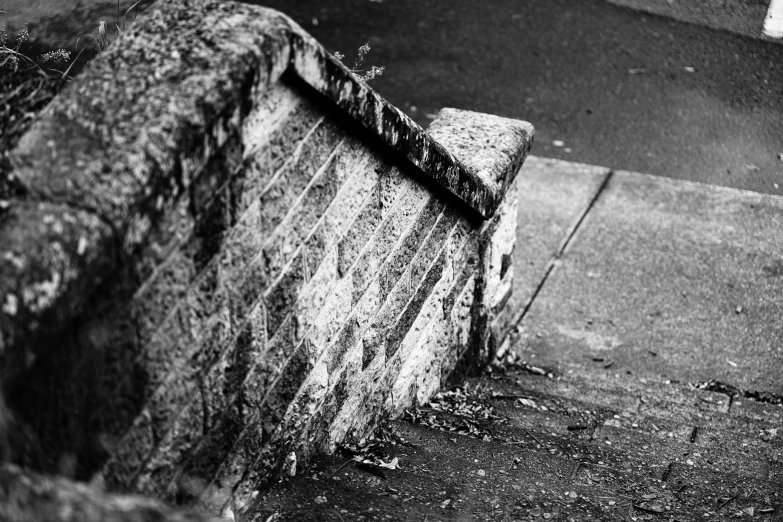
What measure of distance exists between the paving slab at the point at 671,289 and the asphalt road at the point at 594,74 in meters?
0.53

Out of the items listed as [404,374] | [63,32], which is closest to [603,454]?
[404,374]

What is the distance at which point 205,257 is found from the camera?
1.89 meters

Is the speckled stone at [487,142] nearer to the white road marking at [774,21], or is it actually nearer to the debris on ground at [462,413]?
the debris on ground at [462,413]

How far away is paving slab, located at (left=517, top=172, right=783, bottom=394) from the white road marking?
272 centimetres

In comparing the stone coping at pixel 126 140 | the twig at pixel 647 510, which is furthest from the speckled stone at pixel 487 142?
the twig at pixel 647 510

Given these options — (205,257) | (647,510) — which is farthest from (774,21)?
(205,257)

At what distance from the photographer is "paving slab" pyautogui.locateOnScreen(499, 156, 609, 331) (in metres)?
5.00

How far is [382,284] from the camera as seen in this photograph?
2.74 m

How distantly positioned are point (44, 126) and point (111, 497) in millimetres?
874

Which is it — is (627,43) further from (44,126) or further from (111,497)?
(111,497)

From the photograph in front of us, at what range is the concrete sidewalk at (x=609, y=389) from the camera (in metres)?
2.59

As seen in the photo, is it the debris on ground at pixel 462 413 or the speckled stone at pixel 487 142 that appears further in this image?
the speckled stone at pixel 487 142

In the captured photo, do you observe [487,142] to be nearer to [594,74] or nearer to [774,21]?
[594,74]

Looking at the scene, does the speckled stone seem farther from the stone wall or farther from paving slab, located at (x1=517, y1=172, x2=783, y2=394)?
paving slab, located at (x1=517, y1=172, x2=783, y2=394)
